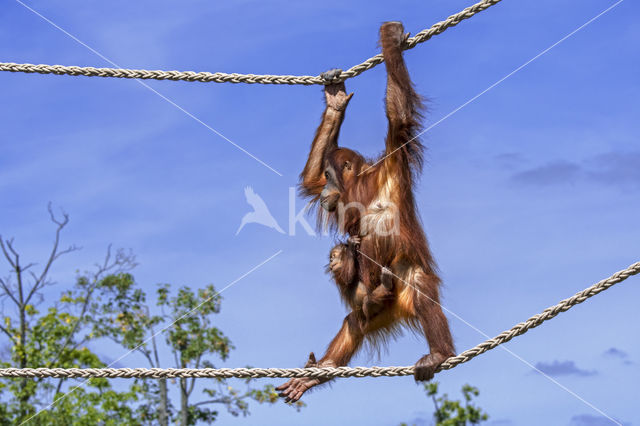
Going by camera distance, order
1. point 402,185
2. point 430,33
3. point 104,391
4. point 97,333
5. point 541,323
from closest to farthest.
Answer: point 541,323 < point 430,33 < point 402,185 < point 104,391 < point 97,333

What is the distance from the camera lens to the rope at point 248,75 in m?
4.89

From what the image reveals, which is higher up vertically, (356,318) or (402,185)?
(402,185)

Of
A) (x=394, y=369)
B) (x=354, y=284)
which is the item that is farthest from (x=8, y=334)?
(x=394, y=369)

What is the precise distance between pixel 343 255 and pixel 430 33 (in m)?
1.55

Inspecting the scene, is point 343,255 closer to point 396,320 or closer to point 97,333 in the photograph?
point 396,320

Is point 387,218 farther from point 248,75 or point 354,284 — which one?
point 248,75

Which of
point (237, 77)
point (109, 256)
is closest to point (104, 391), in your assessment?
point (109, 256)

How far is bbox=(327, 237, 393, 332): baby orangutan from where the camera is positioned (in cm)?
533

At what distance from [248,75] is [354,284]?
1.54 meters

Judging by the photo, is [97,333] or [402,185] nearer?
[402,185]

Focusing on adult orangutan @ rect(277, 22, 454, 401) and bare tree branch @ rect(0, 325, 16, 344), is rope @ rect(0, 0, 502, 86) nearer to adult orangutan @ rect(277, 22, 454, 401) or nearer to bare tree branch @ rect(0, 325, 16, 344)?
adult orangutan @ rect(277, 22, 454, 401)

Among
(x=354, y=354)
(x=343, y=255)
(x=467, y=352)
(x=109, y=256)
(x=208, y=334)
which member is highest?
(x=109, y=256)

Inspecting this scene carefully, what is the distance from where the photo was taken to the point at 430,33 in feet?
16.1

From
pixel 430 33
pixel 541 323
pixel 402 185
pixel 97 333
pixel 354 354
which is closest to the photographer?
pixel 541 323
